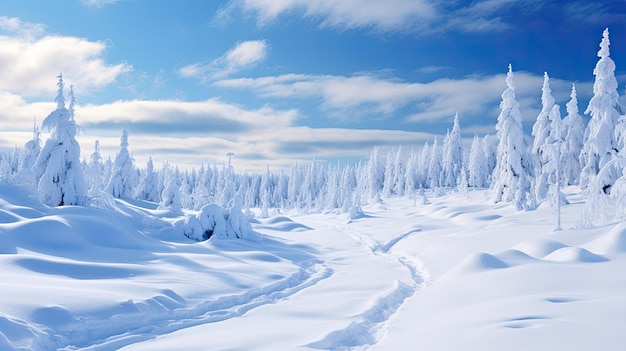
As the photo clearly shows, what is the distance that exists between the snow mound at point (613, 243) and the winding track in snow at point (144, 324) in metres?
12.1

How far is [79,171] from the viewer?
93.7ft

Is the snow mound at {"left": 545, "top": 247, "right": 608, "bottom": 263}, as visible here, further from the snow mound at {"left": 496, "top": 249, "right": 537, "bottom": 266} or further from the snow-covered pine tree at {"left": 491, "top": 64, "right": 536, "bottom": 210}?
the snow-covered pine tree at {"left": 491, "top": 64, "right": 536, "bottom": 210}

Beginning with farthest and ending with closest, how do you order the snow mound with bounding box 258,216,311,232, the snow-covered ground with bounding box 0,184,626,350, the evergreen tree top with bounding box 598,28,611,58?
the snow mound with bounding box 258,216,311,232, the evergreen tree top with bounding box 598,28,611,58, the snow-covered ground with bounding box 0,184,626,350

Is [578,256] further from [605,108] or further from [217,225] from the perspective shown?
[605,108]

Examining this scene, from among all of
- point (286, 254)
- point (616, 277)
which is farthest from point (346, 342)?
point (286, 254)

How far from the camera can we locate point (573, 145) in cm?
5638

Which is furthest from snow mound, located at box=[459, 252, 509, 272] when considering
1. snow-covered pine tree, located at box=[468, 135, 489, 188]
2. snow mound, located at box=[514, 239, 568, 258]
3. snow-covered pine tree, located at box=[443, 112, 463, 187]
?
snow-covered pine tree, located at box=[443, 112, 463, 187]

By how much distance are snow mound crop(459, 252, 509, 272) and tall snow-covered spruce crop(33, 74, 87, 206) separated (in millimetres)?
22970

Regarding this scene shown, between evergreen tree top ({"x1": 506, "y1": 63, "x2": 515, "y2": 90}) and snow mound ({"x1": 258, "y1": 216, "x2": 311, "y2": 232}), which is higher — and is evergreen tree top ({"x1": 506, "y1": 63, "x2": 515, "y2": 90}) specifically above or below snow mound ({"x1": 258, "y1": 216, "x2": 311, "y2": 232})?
above

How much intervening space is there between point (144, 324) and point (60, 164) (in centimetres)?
2147

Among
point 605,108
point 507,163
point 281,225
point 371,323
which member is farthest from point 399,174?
point 371,323

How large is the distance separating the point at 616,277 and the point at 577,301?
3.61 m

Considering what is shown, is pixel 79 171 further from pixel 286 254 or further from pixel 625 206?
pixel 625 206

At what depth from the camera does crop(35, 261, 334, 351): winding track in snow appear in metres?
9.24
